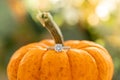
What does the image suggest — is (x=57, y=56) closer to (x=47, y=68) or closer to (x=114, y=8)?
(x=47, y=68)

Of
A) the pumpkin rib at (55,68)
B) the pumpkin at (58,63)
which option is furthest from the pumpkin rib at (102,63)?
the pumpkin rib at (55,68)

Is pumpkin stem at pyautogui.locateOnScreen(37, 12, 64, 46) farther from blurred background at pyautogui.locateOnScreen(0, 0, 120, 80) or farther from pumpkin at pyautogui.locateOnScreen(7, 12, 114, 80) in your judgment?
blurred background at pyautogui.locateOnScreen(0, 0, 120, 80)

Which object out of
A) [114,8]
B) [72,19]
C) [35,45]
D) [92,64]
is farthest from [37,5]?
[92,64]

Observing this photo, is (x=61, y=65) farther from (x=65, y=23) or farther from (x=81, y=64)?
(x=65, y=23)

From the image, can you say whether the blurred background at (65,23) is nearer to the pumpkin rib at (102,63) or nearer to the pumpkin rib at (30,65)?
the pumpkin rib at (102,63)

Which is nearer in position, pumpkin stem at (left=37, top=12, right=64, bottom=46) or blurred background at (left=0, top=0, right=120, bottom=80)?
pumpkin stem at (left=37, top=12, right=64, bottom=46)

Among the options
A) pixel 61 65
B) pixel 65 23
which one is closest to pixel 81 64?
pixel 61 65

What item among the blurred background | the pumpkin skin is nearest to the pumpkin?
the pumpkin skin

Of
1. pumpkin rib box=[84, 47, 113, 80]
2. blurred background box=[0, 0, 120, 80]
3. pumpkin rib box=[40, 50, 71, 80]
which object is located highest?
pumpkin rib box=[40, 50, 71, 80]
